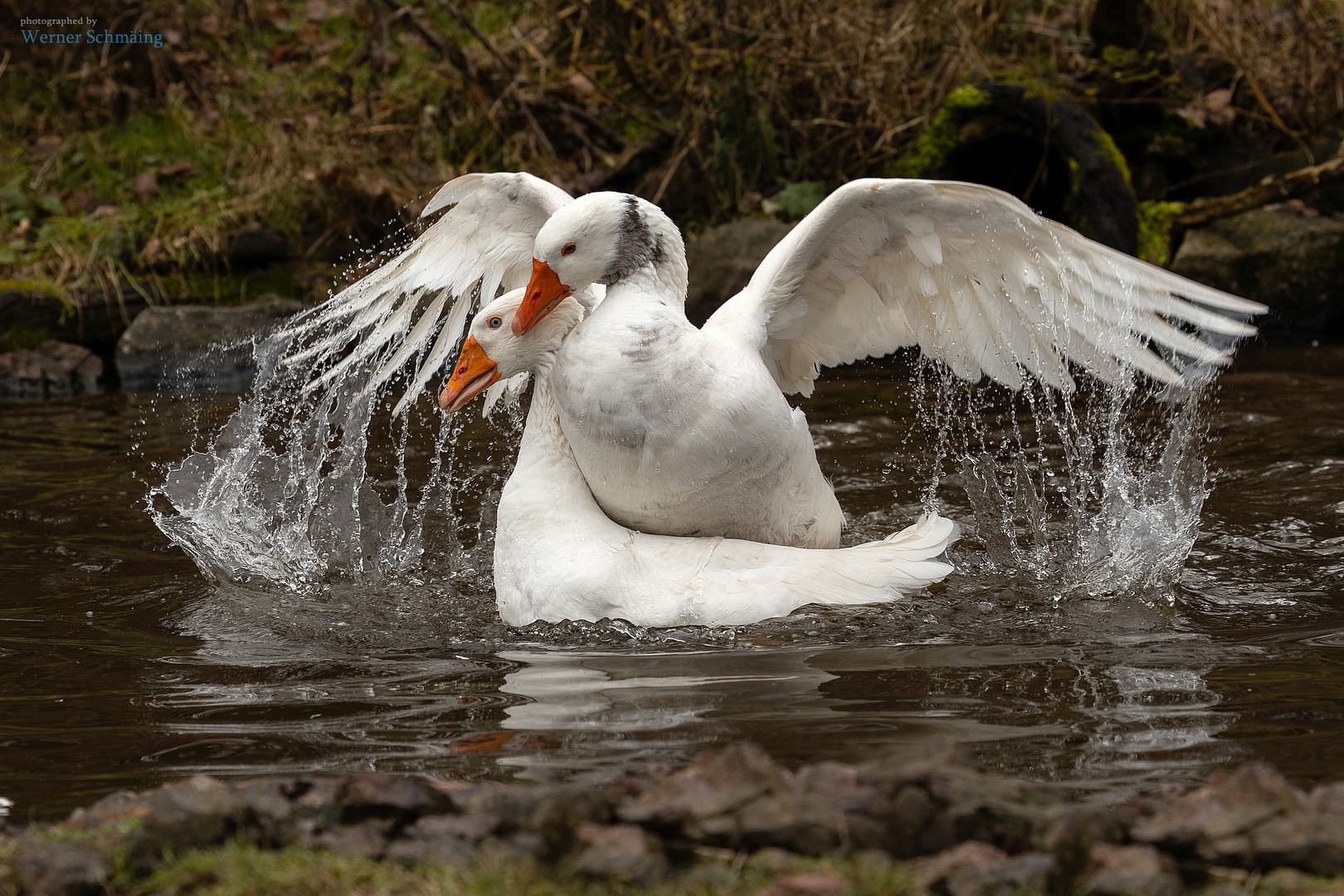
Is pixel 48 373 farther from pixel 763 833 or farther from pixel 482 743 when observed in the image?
pixel 763 833

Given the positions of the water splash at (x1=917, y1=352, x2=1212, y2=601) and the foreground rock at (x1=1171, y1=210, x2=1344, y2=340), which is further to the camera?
the foreground rock at (x1=1171, y1=210, x2=1344, y2=340)

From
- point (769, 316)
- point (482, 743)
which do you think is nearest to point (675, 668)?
point (482, 743)

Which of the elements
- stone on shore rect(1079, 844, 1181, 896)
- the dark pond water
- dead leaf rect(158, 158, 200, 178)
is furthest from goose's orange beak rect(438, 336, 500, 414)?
dead leaf rect(158, 158, 200, 178)

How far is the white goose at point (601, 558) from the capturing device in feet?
13.0

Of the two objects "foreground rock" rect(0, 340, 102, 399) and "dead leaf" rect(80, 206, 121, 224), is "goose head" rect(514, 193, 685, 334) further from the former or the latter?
Answer: "dead leaf" rect(80, 206, 121, 224)

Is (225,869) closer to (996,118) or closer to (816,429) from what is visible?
(816,429)

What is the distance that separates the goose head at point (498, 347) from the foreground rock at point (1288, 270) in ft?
18.0

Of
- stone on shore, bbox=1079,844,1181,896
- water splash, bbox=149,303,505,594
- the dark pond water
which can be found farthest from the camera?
water splash, bbox=149,303,505,594

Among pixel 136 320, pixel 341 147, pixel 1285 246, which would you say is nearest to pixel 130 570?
pixel 136 320

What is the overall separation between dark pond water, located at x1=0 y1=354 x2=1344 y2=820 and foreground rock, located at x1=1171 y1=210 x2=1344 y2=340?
128 inches

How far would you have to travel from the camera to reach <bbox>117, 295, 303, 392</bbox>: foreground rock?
8320mm

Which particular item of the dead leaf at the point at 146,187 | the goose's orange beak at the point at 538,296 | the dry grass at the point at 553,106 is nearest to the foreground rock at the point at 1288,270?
the dry grass at the point at 553,106

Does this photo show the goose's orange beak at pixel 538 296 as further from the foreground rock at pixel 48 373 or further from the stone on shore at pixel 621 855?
the foreground rock at pixel 48 373

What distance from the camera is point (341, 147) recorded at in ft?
31.3
